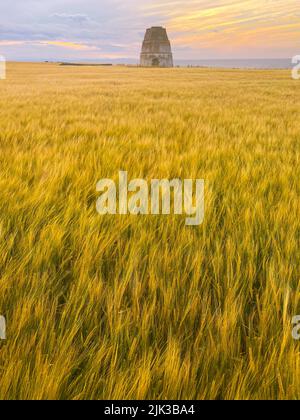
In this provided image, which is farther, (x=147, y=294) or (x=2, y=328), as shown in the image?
(x=147, y=294)

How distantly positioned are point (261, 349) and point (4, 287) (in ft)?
2.39

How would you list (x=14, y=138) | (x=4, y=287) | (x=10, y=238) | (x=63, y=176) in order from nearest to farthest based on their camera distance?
(x=4, y=287) < (x=10, y=238) < (x=63, y=176) < (x=14, y=138)

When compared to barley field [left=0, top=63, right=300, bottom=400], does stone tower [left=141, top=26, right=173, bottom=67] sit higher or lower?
higher

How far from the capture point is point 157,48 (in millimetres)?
71375

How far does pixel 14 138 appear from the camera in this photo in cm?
348

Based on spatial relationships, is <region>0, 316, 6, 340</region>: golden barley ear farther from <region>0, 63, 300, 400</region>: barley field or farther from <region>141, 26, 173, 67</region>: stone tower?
<region>141, 26, 173, 67</region>: stone tower

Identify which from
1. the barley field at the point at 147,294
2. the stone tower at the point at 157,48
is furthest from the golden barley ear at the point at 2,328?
the stone tower at the point at 157,48

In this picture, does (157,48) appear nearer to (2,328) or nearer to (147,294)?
(147,294)

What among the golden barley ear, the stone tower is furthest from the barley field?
the stone tower

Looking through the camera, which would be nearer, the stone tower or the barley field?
the barley field

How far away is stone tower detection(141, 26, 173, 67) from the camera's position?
7162 cm

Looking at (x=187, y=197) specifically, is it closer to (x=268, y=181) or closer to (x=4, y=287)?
(x=268, y=181)

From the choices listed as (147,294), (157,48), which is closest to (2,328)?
(147,294)

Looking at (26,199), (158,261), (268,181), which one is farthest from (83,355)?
(268,181)
